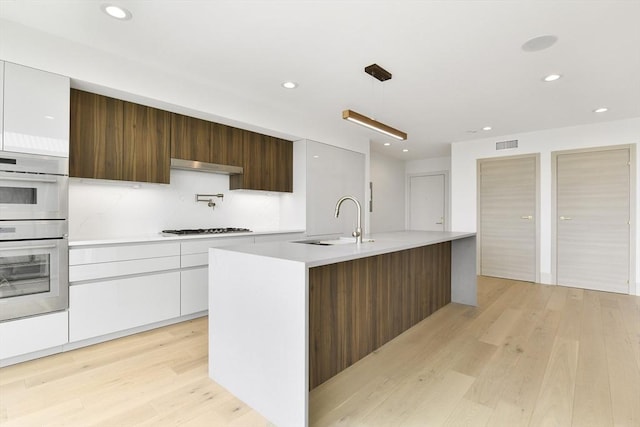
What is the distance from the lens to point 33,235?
2334mm

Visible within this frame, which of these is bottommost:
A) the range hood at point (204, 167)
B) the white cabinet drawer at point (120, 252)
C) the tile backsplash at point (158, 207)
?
the white cabinet drawer at point (120, 252)

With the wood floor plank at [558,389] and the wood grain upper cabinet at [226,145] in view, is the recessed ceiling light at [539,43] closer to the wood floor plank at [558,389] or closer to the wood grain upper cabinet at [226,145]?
the wood floor plank at [558,389]


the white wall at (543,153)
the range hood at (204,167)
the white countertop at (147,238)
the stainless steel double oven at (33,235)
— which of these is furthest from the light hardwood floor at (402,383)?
the white wall at (543,153)

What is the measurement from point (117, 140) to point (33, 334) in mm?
1686

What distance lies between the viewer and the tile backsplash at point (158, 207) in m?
3.05

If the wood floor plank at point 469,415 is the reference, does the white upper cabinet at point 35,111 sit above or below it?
above

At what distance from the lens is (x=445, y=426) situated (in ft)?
5.34

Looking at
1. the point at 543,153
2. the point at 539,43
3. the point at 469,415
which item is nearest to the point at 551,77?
the point at 539,43

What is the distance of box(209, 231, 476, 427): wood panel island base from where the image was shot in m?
1.58

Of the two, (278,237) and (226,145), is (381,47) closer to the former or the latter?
(226,145)

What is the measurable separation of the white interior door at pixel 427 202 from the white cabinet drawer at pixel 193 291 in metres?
5.62

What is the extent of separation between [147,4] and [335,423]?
275 centimetres

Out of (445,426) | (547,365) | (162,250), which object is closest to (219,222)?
(162,250)

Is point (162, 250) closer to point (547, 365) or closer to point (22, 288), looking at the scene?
point (22, 288)
